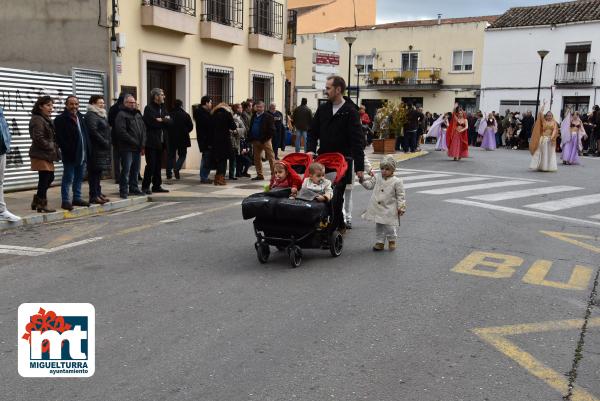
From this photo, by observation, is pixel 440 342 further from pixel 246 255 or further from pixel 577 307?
pixel 246 255

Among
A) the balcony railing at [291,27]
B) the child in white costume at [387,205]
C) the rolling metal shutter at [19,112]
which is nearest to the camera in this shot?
the child in white costume at [387,205]

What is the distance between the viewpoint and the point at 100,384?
3.96m

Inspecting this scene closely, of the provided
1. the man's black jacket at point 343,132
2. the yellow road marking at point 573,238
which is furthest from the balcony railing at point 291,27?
the yellow road marking at point 573,238

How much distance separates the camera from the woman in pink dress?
20797 millimetres

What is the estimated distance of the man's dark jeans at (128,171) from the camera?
11320mm

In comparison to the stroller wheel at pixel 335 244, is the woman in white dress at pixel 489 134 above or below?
above

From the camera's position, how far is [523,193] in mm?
13336

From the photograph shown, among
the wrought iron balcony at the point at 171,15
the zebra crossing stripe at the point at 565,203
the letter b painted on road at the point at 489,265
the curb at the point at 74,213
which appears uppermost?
the wrought iron balcony at the point at 171,15

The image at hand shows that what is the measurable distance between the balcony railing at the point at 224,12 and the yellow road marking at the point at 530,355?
1448 centimetres

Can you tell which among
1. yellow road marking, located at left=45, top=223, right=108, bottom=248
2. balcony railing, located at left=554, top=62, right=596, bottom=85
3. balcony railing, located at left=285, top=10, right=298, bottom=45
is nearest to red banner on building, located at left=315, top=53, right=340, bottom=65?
balcony railing, located at left=285, top=10, right=298, bottom=45

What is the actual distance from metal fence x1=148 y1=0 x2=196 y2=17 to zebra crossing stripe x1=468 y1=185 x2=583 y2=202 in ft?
28.9

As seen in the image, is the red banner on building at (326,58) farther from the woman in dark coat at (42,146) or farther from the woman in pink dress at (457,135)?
the woman in dark coat at (42,146)

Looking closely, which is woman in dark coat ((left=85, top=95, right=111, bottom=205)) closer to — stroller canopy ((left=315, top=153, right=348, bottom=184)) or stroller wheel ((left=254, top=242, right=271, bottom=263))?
stroller canopy ((left=315, top=153, right=348, bottom=184))

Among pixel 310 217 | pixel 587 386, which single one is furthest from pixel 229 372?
pixel 310 217
